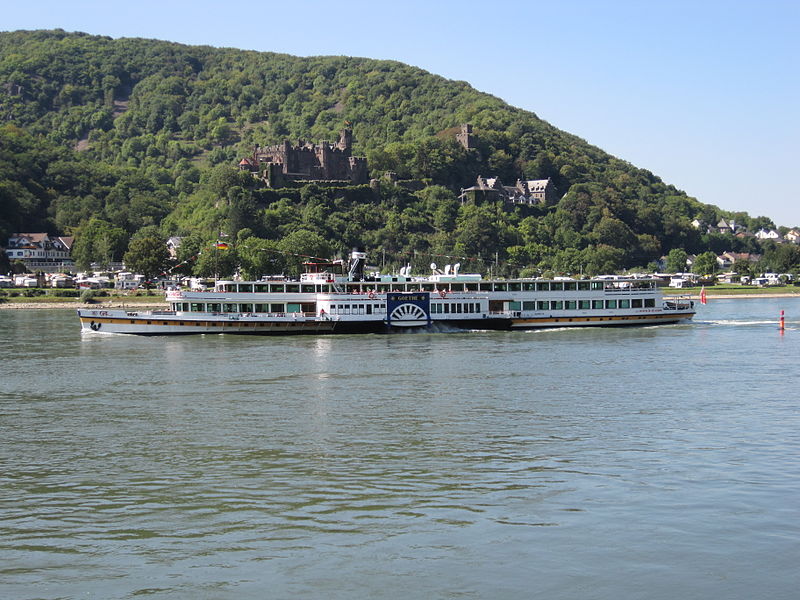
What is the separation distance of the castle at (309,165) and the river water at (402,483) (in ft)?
345

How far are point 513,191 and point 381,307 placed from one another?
123 m

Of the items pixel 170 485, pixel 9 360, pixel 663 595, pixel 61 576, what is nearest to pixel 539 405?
pixel 170 485

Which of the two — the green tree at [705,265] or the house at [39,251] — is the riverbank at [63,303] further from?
the green tree at [705,265]

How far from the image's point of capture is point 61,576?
15445 mm

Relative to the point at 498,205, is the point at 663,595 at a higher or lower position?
lower

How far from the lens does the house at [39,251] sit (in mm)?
136250

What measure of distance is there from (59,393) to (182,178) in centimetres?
15920

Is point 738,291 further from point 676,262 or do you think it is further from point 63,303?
point 63,303

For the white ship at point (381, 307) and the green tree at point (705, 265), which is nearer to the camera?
the white ship at point (381, 307)

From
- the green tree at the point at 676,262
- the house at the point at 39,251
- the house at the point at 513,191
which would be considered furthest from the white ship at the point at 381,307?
the house at the point at 513,191

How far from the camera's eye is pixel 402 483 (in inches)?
813

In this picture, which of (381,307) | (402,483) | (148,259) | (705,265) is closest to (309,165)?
(148,259)

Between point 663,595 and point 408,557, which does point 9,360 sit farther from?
point 663,595

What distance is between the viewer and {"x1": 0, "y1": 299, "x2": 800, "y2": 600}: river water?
50.5ft
